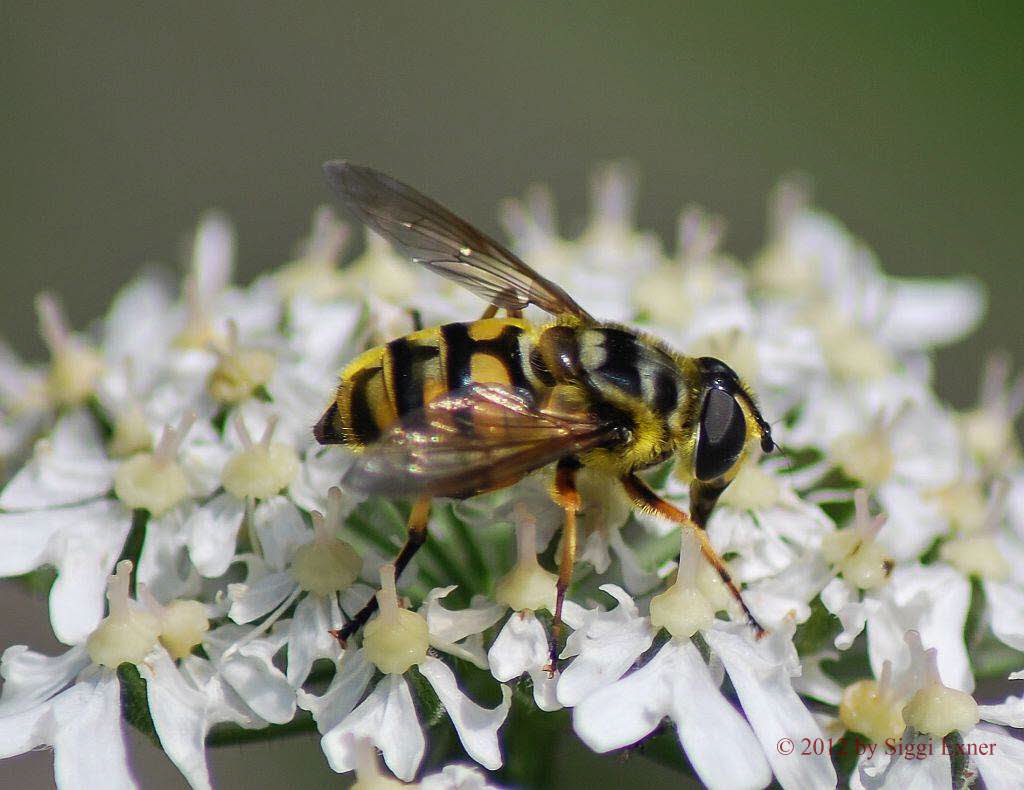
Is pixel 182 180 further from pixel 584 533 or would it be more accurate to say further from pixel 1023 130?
pixel 584 533

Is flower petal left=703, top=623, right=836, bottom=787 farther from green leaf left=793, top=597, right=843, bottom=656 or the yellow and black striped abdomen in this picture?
the yellow and black striped abdomen

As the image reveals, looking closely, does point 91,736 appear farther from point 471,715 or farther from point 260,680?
point 471,715

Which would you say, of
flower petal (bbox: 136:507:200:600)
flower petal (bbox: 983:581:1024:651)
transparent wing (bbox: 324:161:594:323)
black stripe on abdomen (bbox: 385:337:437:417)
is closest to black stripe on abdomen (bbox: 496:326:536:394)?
black stripe on abdomen (bbox: 385:337:437:417)

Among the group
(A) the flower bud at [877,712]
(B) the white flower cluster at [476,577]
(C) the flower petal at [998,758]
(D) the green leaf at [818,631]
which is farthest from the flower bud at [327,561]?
(C) the flower petal at [998,758]

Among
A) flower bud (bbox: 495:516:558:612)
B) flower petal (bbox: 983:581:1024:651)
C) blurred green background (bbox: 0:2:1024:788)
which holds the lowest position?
blurred green background (bbox: 0:2:1024:788)

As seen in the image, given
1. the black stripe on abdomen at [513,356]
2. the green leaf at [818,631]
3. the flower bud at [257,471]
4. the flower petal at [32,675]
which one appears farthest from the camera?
the flower bud at [257,471]

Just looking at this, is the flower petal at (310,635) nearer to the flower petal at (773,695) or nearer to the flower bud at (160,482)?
the flower bud at (160,482)
